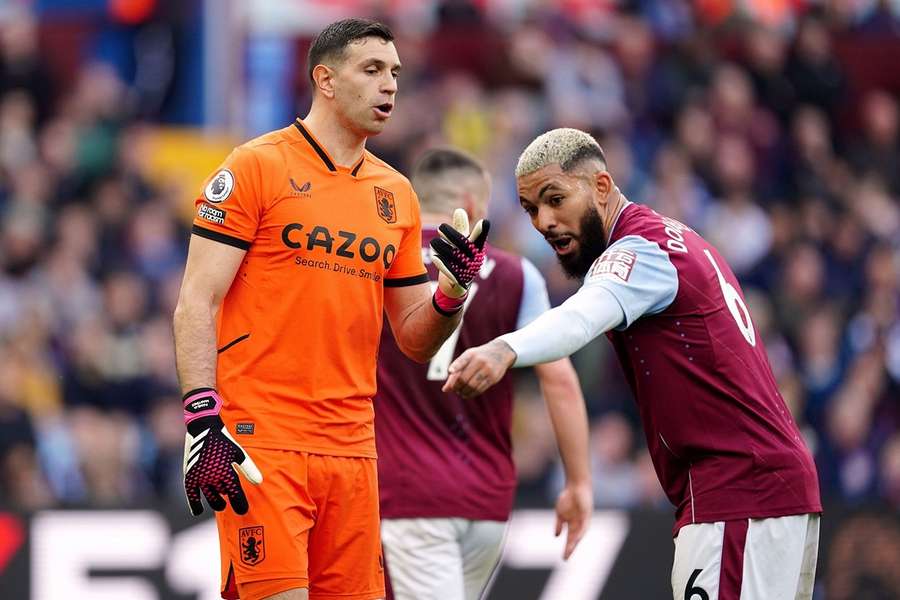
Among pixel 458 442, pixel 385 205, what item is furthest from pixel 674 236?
pixel 458 442

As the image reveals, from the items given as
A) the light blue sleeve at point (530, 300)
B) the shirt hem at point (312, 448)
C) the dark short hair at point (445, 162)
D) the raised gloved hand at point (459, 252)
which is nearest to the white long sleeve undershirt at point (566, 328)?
the raised gloved hand at point (459, 252)

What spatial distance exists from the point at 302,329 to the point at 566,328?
3.76ft

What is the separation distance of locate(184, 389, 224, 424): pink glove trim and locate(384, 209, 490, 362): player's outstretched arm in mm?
1009

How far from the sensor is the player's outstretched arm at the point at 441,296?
6.12 meters

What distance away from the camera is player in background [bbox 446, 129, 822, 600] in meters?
5.92

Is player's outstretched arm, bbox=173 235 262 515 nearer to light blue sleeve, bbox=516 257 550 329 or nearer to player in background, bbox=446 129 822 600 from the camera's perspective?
player in background, bbox=446 129 822 600

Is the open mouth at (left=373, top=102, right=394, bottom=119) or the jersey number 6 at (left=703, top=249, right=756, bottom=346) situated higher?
the open mouth at (left=373, top=102, right=394, bottom=119)

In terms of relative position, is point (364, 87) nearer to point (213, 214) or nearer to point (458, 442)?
point (213, 214)

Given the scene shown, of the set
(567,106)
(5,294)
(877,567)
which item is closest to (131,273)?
(5,294)

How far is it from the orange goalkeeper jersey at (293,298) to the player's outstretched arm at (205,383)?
108mm

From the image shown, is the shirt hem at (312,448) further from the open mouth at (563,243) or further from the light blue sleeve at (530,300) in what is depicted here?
the light blue sleeve at (530,300)

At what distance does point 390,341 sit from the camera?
303 inches

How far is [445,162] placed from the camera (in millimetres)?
7863

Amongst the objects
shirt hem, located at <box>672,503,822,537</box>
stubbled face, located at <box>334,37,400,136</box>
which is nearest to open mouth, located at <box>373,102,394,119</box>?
stubbled face, located at <box>334,37,400,136</box>
